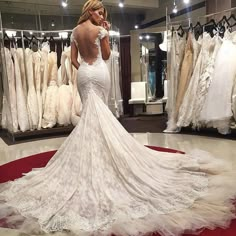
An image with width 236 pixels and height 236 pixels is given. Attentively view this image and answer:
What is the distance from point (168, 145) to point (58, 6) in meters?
4.70

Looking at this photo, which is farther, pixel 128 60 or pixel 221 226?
pixel 128 60

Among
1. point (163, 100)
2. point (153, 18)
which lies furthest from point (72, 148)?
point (153, 18)

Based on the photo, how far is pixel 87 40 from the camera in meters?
2.59

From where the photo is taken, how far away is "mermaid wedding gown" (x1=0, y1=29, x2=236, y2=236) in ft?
6.18

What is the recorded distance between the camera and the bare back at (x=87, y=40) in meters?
2.57

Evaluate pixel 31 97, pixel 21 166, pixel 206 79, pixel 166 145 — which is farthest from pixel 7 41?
pixel 206 79

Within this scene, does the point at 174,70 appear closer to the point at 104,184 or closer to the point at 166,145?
the point at 166,145

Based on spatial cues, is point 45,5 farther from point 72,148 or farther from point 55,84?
point 72,148

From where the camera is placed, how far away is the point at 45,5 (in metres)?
6.85

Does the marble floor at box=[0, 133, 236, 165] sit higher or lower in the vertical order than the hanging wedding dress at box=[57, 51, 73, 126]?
lower

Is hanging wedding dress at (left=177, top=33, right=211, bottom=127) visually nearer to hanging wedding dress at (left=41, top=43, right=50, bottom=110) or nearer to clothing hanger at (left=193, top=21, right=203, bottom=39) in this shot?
clothing hanger at (left=193, top=21, right=203, bottom=39)

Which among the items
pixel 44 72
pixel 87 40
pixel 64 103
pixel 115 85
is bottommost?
pixel 64 103

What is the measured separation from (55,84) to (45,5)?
2.51 m

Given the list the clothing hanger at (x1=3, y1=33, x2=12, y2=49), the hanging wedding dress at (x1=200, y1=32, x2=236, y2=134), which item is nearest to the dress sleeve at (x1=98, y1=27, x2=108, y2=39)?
the hanging wedding dress at (x1=200, y1=32, x2=236, y2=134)
